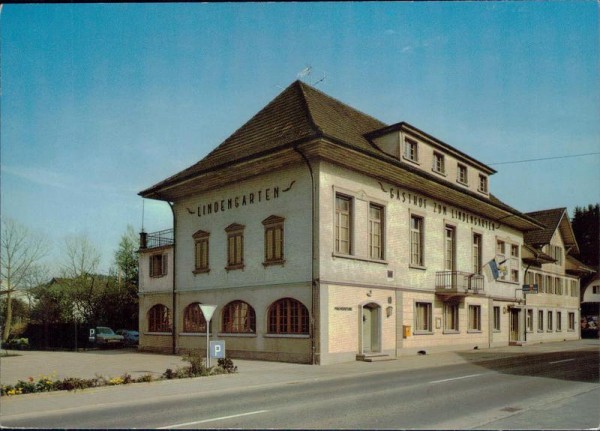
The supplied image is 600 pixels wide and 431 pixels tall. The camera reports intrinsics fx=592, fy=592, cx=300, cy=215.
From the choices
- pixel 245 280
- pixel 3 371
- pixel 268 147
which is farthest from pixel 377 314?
pixel 3 371

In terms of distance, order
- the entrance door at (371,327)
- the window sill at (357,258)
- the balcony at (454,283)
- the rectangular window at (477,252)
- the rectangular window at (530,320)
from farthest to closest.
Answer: the rectangular window at (530,320) → the rectangular window at (477,252) → the balcony at (454,283) → the entrance door at (371,327) → the window sill at (357,258)

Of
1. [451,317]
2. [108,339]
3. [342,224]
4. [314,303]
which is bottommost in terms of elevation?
[108,339]

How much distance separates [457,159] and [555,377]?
1724 centimetres

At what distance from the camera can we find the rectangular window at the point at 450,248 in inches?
1220

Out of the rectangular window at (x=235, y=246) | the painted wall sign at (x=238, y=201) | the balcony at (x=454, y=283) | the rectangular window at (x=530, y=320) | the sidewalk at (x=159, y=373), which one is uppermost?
the painted wall sign at (x=238, y=201)

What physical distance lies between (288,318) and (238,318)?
3.42m

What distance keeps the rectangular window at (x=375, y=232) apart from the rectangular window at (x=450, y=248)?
6.36 meters

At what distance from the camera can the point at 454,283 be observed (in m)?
29.9

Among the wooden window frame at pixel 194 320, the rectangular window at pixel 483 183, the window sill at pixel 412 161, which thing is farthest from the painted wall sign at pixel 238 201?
the rectangular window at pixel 483 183

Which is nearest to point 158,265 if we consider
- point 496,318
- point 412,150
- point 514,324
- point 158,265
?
point 158,265

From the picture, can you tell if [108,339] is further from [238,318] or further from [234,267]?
[234,267]

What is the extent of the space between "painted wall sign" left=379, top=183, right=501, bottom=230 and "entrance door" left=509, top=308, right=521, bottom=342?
22.6 feet

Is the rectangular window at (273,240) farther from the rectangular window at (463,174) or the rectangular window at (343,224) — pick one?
the rectangular window at (463,174)

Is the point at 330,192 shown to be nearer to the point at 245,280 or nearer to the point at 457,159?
the point at 245,280
